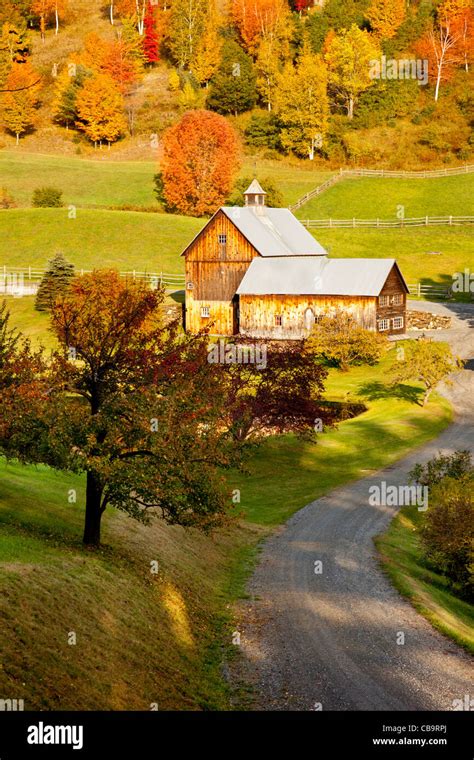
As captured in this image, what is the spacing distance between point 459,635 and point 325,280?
52.9 m

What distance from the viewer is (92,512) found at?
2717 cm

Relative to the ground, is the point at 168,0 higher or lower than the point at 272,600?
higher

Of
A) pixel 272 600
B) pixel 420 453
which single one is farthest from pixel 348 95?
pixel 272 600

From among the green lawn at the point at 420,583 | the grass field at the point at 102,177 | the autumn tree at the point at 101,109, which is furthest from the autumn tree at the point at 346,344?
the autumn tree at the point at 101,109

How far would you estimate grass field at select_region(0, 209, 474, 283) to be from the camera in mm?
98875

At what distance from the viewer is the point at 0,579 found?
70.5 feet

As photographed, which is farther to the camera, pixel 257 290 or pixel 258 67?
pixel 258 67

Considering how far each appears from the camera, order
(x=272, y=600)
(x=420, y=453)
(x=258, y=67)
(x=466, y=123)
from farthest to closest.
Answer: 1. (x=258, y=67)
2. (x=466, y=123)
3. (x=420, y=453)
4. (x=272, y=600)

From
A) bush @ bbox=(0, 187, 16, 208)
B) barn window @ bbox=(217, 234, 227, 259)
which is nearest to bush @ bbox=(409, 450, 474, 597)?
barn window @ bbox=(217, 234, 227, 259)

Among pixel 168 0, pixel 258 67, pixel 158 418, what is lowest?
pixel 158 418

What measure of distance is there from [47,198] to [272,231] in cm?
4214

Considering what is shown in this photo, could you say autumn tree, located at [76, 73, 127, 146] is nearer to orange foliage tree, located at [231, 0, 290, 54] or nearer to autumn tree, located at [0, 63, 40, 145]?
autumn tree, located at [0, 63, 40, 145]

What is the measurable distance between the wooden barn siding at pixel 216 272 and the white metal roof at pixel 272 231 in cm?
92
